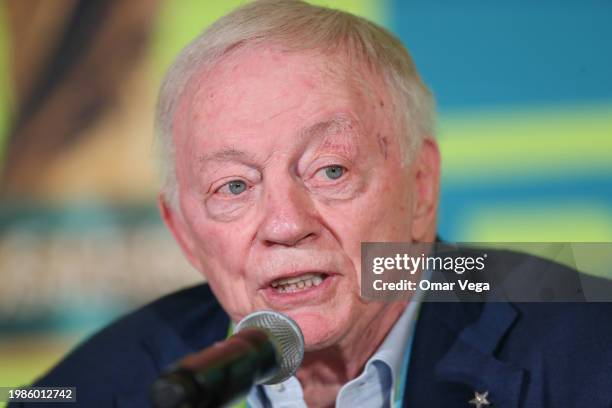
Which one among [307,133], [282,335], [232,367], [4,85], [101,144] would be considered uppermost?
[4,85]

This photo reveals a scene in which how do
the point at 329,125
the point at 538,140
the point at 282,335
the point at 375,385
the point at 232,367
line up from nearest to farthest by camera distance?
1. the point at 232,367
2. the point at 282,335
3. the point at 329,125
4. the point at 375,385
5. the point at 538,140

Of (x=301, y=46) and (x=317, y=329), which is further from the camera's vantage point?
(x=301, y=46)

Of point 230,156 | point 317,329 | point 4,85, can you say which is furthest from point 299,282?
point 4,85

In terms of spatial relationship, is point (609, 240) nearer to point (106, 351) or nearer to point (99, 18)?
point (106, 351)

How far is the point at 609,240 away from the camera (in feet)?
8.18

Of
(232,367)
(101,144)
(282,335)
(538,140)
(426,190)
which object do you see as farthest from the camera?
(101,144)

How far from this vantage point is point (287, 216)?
6.56 ft

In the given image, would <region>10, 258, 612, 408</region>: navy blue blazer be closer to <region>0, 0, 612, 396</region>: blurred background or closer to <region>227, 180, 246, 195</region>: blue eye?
<region>0, 0, 612, 396</region>: blurred background

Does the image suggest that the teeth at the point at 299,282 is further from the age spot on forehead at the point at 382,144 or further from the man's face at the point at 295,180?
the age spot on forehead at the point at 382,144

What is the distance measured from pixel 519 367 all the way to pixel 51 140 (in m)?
1.62

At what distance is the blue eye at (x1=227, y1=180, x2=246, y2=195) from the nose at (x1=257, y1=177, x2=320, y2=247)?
0.28ft

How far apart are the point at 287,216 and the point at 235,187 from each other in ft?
0.65

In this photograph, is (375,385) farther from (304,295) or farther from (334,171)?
(334,171)

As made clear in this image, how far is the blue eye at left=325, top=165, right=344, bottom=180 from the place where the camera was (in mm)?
2107
